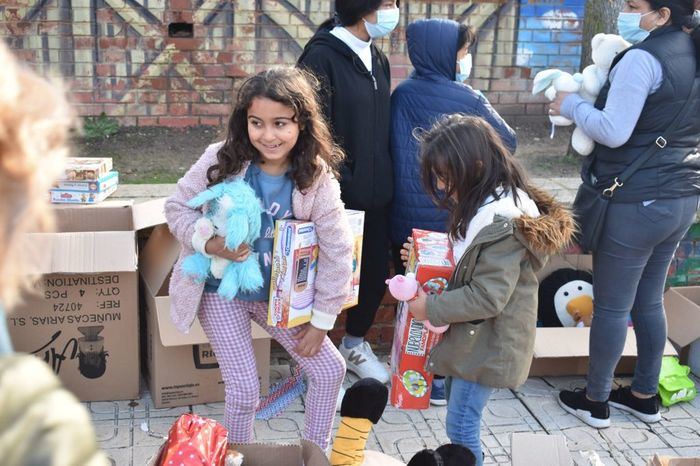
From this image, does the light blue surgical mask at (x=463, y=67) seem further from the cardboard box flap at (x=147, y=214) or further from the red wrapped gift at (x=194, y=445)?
the red wrapped gift at (x=194, y=445)

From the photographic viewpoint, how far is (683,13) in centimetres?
312

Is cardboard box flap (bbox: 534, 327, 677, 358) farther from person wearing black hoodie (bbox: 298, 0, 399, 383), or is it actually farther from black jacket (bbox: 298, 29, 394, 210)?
black jacket (bbox: 298, 29, 394, 210)

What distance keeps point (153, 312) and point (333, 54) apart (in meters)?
1.37

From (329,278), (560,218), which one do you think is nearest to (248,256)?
(329,278)

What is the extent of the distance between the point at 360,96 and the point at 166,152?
12.0 feet

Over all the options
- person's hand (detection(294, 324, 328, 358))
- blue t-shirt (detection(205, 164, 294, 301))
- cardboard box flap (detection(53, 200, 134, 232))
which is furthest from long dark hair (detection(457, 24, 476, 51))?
cardboard box flap (detection(53, 200, 134, 232))

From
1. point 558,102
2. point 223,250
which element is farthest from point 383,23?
point 223,250

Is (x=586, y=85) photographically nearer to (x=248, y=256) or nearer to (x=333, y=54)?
(x=333, y=54)

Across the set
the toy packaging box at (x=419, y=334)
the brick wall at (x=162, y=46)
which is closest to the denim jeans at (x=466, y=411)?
the toy packaging box at (x=419, y=334)

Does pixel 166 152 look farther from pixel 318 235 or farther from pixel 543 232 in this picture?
pixel 543 232

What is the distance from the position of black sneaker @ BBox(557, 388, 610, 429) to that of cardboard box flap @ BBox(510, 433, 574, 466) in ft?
3.95

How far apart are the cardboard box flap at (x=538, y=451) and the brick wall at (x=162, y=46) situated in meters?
5.20

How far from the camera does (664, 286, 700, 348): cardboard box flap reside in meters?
4.07

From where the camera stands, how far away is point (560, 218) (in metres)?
2.67
